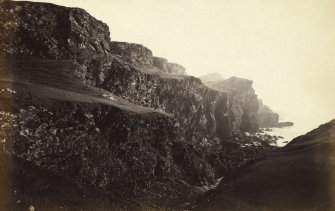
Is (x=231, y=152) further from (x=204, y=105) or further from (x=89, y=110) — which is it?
(x=89, y=110)

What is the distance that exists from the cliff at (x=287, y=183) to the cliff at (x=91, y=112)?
7657 millimetres

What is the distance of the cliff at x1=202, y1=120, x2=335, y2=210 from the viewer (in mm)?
27000

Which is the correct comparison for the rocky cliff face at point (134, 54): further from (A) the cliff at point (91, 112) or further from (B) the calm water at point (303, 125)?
(B) the calm water at point (303, 125)

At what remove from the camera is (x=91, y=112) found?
32844mm

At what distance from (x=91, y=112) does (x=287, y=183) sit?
69.2 feet

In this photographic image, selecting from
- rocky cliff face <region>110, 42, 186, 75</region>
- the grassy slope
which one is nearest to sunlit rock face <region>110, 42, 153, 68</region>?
rocky cliff face <region>110, 42, 186, 75</region>

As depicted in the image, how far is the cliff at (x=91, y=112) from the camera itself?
91.2ft

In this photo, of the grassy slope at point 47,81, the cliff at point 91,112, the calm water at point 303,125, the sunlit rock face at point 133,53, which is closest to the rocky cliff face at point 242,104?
the calm water at point 303,125

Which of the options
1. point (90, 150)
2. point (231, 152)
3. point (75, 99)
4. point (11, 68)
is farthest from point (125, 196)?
point (231, 152)

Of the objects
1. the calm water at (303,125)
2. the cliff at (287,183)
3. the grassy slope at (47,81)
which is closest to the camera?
the cliff at (287,183)

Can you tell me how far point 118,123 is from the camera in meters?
34.5

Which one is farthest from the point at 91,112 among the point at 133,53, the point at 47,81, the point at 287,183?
the point at 133,53

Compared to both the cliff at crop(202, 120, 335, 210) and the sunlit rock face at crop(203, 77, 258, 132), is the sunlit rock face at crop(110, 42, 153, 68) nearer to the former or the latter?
the sunlit rock face at crop(203, 77, 258, 132)

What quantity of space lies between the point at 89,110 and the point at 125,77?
1746 centimetres
